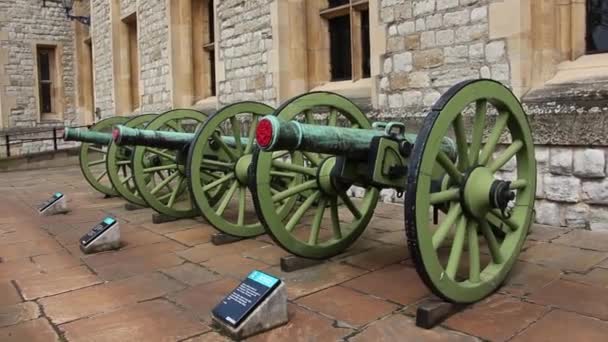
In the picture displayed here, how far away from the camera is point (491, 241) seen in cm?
267

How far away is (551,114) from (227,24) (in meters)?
4.96

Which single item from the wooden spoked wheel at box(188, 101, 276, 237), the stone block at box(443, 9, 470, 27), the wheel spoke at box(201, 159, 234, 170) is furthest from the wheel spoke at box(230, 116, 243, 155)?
the stone block at box(443, 9, 470, 27)

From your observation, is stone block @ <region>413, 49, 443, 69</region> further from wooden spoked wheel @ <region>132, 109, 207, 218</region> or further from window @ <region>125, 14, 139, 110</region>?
window @ <region>125, 14, 139, 110</region>

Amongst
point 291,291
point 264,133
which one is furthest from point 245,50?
point 264,133

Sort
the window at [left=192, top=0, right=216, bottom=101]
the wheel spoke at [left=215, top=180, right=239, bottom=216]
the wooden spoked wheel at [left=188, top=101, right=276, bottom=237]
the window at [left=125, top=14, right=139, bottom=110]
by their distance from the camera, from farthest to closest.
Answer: the window at [left=125, top=14, right=139, bottom=110] → the window at [left=192, top=0, right=216, bottom=101] → the wheel spoke at [left=215, top=180, right=239, bottom=216] → the wooden spoked wheel at [left=188, top=101, right=276, bottom=237]

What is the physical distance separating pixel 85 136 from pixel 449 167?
15.3ft

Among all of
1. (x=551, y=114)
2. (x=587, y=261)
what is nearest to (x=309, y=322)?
(x=587, y=261)

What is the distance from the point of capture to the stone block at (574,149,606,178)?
3.90 metres

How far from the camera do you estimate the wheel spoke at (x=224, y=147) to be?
434cm

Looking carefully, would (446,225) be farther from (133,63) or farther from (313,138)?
Answer: (133,63)

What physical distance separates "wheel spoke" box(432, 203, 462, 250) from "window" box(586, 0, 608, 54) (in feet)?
8.57

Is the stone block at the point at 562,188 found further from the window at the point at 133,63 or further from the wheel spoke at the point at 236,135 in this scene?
the window at the point at 133,63

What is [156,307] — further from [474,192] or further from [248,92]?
[248,92]

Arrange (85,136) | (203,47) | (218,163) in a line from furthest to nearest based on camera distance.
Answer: (203,47) → (85,136) → (218,163)
